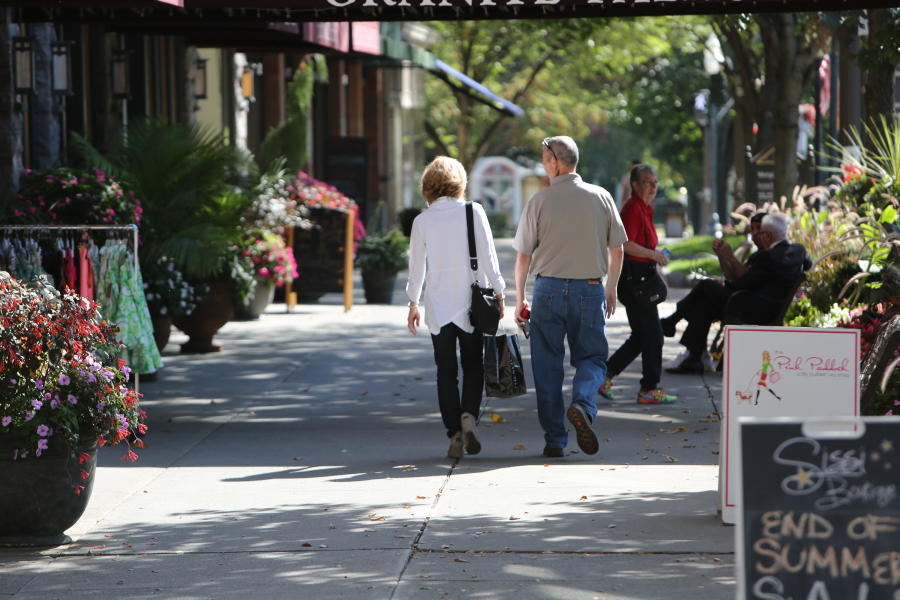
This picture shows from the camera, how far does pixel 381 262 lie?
18750 millimetres

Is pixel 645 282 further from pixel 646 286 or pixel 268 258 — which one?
pixel 268 258

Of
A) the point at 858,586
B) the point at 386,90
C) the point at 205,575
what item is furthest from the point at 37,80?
the point at 386,90

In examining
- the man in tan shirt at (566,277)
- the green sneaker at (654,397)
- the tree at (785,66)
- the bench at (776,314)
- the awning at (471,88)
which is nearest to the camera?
the man in tan shirt at (566,277)

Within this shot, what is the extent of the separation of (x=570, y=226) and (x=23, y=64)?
511cm

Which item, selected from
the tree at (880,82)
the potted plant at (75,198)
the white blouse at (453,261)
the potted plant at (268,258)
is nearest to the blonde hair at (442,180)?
the white blouse at (453,261)

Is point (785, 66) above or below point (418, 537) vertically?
above

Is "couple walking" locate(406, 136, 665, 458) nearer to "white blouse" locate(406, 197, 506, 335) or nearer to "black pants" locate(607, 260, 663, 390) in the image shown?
"white blouse" locate(406, 197, 506, 335)

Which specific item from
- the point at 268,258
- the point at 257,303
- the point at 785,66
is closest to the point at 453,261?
the point at 268,258

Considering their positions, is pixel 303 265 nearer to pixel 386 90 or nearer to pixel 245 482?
pixel 245 482

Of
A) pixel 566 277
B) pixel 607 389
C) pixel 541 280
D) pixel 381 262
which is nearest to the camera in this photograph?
pixel 566 277

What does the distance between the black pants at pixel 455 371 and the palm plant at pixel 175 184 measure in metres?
3.89

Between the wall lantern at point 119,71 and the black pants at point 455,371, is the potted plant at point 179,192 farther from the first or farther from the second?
the black pants at point 455,371

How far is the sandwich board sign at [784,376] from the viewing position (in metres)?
6.31

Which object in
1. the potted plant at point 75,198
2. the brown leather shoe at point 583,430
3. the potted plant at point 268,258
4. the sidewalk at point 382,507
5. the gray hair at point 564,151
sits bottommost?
the sidewalk at point 382,507
